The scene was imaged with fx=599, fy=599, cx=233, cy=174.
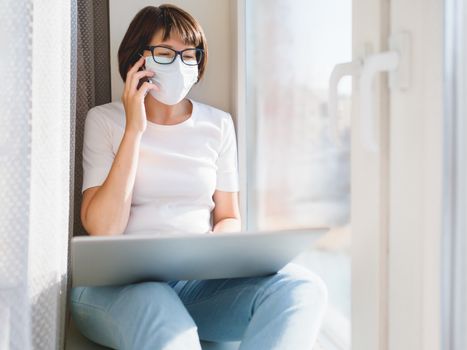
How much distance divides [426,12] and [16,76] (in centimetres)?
53

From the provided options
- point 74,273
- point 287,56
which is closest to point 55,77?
point 74,273

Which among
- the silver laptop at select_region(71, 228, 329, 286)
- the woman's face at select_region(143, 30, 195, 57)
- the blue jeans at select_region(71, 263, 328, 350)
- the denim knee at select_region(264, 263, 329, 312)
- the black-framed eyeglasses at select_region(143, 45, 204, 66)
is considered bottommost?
the blue jeans at select_region(71, 263, 328, 350)

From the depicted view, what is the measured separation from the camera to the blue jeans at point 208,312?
95 centimetres

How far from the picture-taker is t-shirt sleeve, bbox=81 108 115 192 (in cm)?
132

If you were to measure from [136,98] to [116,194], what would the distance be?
222 millimetres

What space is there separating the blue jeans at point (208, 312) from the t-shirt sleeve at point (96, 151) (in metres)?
0.25

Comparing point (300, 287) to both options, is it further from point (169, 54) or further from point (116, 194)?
point (169, 54)

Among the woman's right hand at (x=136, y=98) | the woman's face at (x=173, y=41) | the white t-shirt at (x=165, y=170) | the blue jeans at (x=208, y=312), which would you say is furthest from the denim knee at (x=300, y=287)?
the woman's face at (x=173, y=41)

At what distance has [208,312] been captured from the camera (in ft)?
3.85

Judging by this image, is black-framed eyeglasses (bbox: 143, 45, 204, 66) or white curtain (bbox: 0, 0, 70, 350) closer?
white curtain (bbox: 0, 0, 70, 350)

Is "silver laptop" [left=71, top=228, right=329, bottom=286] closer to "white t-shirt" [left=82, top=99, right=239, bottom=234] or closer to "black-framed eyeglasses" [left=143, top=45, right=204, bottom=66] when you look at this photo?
"white t-shirt" [left=82, top=99, right=239, bottom=234]

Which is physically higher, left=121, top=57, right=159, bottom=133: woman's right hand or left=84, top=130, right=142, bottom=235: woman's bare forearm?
left=121, top=57, right=159, bottom=133: woman's right hand

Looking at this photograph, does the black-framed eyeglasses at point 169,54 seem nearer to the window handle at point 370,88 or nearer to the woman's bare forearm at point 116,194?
the woman's bare forearm at point 116,194

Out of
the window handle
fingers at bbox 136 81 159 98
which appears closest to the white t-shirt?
fingers at bbox 136 81 159 98
